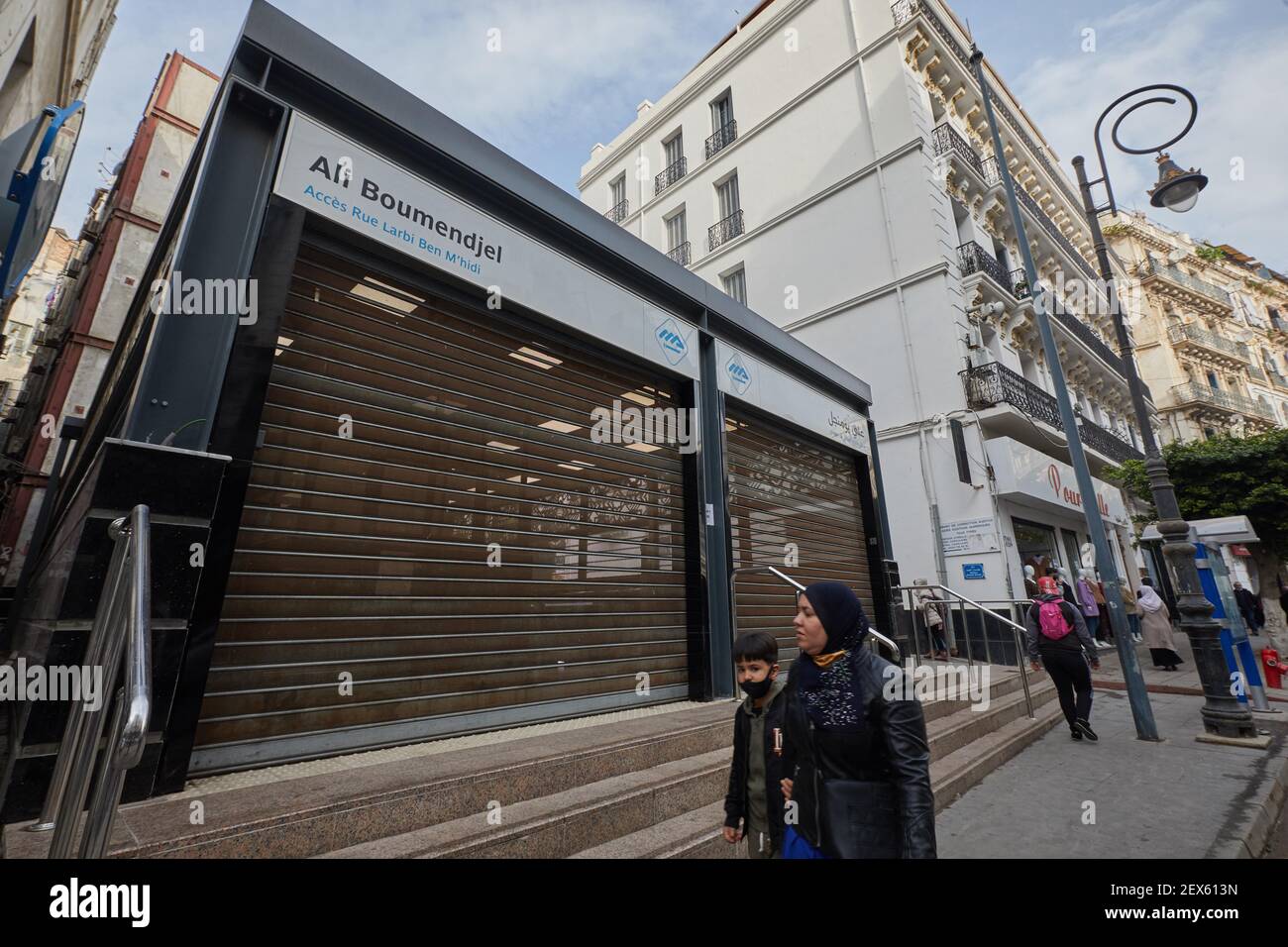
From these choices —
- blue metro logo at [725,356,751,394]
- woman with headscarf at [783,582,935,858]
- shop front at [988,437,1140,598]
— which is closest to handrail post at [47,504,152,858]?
woman with headscarf at [783,582,935,858]

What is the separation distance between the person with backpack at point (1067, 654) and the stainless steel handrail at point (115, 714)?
8143 millimetres

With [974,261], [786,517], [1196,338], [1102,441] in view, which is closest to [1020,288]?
[974,261]

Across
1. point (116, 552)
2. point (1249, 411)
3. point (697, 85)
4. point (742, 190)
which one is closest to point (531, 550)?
point (116, 552)

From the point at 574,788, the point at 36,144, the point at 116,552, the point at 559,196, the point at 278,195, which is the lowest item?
the point at 574,788

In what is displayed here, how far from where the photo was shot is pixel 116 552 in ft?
8.11

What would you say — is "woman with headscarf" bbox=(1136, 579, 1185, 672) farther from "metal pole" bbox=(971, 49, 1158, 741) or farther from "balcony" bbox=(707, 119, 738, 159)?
"balcony" bbox=(707, 119, 738, 159)

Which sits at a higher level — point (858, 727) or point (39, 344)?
point (39, 344)

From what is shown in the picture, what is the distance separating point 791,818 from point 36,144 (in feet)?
23.1

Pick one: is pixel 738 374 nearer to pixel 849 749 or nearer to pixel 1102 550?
pixel 1102 550

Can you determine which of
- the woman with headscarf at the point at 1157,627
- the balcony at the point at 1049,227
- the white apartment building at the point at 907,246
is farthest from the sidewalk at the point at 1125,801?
the balcony at the point at 1049,227

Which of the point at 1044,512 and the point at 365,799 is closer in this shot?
the point at 365,799

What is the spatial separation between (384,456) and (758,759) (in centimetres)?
316

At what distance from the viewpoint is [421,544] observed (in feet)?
13.6

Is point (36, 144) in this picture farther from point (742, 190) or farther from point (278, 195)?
point (742, 190)
